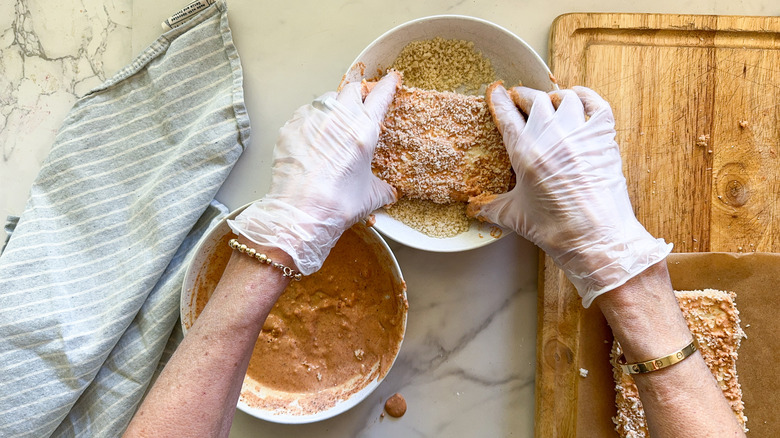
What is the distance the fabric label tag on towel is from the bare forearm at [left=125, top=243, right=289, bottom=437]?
0.70 meters

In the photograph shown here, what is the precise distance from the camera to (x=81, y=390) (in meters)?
1.32

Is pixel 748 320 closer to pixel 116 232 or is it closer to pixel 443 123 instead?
pixel 443 123

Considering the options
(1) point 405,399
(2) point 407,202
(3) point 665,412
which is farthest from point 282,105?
(3) point 665,412

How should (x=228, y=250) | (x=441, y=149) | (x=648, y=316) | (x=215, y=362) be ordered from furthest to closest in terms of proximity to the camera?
1. (x=228, y=250)
2. (x=441, y=149)
3. (x=648, y=316)
4. (x=215, y=362)

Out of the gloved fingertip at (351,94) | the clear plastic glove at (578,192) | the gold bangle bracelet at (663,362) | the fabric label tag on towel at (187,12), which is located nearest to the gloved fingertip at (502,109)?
the clear plastic glove at (578,192)

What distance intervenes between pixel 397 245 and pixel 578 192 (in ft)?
1.62

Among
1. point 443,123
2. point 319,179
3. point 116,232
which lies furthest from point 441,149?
point 116,232

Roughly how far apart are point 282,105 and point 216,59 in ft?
0.65

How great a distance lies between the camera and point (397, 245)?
55.3 inches

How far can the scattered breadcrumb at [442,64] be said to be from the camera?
1.27 meters

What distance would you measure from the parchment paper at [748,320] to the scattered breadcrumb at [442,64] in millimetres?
639

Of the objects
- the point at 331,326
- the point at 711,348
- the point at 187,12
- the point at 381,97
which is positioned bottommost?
the point at 711,348

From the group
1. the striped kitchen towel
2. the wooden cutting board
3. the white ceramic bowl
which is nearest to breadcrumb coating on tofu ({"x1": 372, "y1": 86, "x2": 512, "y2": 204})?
the white ceramic bowl

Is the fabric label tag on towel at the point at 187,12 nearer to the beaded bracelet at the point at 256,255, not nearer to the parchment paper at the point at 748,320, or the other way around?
the beaded bracelet at the point at 256,255
